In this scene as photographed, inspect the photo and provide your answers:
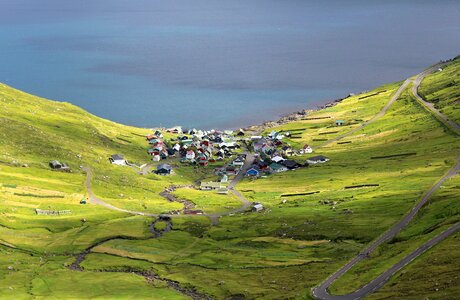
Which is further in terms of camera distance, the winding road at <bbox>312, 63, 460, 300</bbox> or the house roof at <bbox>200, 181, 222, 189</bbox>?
the house roof at <bbox>200, 181, 222, 189</bbox>

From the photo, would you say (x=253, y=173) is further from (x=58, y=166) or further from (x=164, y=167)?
(x=58, y=166)

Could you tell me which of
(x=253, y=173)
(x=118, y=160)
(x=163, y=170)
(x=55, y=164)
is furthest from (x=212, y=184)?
(x=55, y=164)

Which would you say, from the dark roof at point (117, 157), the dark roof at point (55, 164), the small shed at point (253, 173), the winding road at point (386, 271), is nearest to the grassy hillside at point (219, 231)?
the winding road at point (386, 271)

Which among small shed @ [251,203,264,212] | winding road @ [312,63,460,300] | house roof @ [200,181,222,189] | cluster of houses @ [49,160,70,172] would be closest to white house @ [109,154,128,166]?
cluster of houses @ [49,160,70,172]

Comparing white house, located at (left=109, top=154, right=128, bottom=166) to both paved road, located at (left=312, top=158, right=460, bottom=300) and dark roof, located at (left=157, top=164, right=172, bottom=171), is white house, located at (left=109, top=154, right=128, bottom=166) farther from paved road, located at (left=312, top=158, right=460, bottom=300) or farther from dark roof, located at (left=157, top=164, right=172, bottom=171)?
paved road, located at (left=312, top=158, right=460, bottom=300)

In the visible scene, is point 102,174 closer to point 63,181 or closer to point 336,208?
point 63,181

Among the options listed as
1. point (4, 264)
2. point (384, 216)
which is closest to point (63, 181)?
point (4, 264)
